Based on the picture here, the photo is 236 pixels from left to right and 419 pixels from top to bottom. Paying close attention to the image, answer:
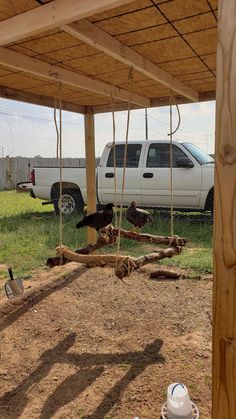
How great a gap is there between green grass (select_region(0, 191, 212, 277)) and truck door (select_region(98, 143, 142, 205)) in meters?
0.70

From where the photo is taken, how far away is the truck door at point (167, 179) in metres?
7.11

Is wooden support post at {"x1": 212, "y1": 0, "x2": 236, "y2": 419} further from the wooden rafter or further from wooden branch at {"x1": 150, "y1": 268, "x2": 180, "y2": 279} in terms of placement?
wooden branch at {"x1": 150, "y1": 268, "x2": 180, "y2": 279}

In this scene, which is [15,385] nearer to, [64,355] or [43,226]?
[64,355]

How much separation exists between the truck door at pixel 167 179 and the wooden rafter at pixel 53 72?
350 centimetres

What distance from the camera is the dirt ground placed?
2125 millimetres

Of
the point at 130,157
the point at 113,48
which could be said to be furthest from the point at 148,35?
the point at 130,157

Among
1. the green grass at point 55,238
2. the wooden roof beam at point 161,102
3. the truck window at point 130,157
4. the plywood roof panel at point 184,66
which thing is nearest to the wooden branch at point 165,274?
the green grass at point 55,238

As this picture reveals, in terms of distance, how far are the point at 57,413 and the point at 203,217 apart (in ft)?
21.6

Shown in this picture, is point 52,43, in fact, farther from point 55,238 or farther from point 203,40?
point 55,238

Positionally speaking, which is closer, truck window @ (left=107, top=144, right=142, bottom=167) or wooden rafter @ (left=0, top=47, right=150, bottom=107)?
wooden rafter @ (left=0, top=47, right=150, bottom=107)

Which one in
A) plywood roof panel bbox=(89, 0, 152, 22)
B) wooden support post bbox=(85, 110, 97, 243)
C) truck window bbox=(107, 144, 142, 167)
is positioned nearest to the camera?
plywood roof panel bbox=(89, 0, 152, 22)

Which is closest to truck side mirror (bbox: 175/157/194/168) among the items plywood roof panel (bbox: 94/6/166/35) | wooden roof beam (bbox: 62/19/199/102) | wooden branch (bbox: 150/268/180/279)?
wooden branch (bbox: 150/268/180/279)

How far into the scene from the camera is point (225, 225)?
1.22 metres

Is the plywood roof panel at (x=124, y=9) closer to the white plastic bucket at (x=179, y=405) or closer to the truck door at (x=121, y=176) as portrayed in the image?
the white plastic bucket at (x=179, y=405)
